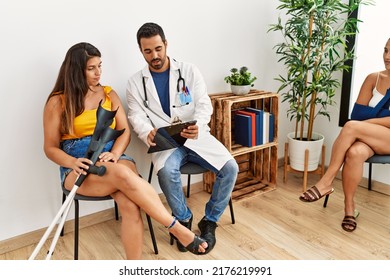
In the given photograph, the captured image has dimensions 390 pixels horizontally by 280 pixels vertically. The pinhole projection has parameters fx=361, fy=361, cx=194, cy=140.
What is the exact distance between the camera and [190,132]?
2188mm

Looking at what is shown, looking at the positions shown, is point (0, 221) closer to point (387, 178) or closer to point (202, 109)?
point (202, 109)

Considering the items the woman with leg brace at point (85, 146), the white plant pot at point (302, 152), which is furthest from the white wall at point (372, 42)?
the woman with leg brace at point (85, 146)

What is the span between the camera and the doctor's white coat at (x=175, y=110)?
2291 millimetres

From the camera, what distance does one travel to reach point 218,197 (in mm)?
2316

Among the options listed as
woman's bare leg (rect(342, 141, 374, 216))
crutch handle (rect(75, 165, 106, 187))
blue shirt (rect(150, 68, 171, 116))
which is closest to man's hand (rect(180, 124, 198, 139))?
blue shirt (rect(150, 68, 171, 116))

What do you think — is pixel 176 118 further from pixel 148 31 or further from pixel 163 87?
pixel 148 31

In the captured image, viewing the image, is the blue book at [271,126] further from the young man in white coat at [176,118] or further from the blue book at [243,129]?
the young man in white coat at [176,118]

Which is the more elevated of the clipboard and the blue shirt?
the blue shirt

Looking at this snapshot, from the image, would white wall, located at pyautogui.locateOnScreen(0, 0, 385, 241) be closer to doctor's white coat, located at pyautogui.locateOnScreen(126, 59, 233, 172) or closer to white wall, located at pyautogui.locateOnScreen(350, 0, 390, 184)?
doctor's white coat, located at pyautogui.locateOnScreen(126, 59, 233, 172)

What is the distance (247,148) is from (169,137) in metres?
0.85

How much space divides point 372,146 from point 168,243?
1.48m

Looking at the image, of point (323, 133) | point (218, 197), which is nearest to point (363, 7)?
point (323, 133)

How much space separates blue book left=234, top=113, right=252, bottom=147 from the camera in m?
2.77
